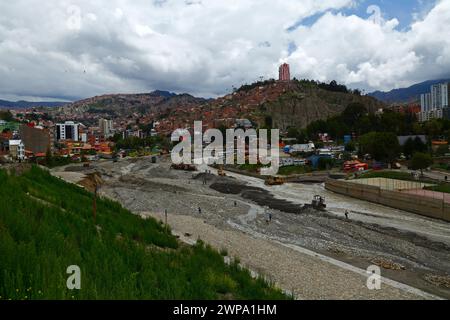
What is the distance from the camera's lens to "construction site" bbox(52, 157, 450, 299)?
34.0 ft

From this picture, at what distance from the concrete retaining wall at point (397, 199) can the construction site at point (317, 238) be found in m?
0.64

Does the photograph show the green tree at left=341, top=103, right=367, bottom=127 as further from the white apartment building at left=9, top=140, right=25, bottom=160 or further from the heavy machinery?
the white apartment building at left=9, top=140, right=25, bottom=160

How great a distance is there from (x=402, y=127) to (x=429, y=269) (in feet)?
181

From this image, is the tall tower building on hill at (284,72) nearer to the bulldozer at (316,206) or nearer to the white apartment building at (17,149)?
the white apartment building at (17,149)

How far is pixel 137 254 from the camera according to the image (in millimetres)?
7129

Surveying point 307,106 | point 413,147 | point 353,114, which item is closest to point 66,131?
point 307,106

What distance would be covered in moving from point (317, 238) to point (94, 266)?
1301 cm

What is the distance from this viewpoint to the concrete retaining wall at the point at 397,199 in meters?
22.0

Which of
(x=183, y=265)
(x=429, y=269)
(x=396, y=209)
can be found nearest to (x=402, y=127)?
(x=396, y=209)

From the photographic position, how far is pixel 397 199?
25.8 m

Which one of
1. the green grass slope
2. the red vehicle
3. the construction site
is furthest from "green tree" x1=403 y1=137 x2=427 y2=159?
the green grass slope
